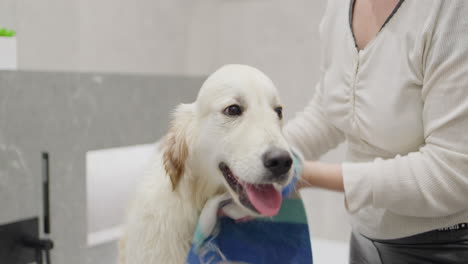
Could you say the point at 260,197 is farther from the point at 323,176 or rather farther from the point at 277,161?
the point at 323,176

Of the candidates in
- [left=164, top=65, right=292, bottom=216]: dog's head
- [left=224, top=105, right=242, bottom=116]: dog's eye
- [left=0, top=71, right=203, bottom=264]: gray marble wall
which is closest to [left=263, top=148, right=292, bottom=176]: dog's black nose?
[left=164, top=65, right=292, bottom=216]: dog's head

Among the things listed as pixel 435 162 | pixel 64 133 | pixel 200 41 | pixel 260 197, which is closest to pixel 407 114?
pixel 435 162

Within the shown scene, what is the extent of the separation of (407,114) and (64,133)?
1152 mm

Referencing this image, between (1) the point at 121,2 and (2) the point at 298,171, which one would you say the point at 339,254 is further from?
(1) the point at 121,2

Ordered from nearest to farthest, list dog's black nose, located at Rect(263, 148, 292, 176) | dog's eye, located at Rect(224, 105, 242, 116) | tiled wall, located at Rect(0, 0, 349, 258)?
dog's black nose, located at Rect(263, 148, 292, 176) < dog's eye, located at Rect(224, 105, 242, 116) < tiled wall, located at Rect(0, 0, 349, 258)

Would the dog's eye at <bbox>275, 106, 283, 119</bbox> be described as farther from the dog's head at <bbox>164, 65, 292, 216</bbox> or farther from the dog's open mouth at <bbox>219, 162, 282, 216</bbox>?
the dog's open mouth at <bbox>219, 162, 282, 216</bbox>

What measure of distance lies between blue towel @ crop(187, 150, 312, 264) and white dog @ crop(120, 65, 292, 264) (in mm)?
42

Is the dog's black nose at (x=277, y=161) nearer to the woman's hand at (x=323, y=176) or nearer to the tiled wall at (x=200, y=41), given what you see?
the woman's hand at (x=323, y=176)

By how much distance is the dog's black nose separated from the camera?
664 mm

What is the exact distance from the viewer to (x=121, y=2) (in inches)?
73.7

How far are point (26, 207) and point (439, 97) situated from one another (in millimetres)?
1293

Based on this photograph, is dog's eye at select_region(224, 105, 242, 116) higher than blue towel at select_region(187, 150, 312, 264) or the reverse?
higher

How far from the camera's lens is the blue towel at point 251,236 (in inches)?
28.2

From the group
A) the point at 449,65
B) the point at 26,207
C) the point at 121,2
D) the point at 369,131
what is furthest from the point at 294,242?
the point at 121,2
